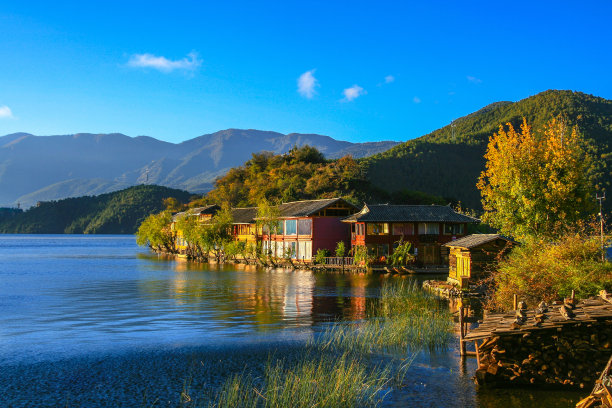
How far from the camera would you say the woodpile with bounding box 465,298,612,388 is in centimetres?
1652

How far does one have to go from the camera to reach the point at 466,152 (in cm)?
14462

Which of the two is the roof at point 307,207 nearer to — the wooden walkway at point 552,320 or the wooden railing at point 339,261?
the wooden railing at point 339,261

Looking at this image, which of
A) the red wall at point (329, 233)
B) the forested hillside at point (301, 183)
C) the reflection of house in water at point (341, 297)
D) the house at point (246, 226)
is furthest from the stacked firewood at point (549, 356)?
the forested hillside at point (301, 183)

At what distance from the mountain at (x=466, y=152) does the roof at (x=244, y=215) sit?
135 ft

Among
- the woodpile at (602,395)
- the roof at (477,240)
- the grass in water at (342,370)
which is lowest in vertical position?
the grass in water at (342,370)

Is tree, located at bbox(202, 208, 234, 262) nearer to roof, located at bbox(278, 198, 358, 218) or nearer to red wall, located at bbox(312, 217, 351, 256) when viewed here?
roof, located at bbox(278, 198, 358, 218)

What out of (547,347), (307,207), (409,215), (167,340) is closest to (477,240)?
(409,215)

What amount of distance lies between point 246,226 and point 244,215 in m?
4.52

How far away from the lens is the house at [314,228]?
71250mm

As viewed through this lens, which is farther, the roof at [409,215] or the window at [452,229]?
the window at [452,229]

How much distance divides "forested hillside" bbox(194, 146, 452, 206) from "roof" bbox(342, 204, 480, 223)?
35153mm

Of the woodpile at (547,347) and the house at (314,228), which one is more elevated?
the house at (314,228)

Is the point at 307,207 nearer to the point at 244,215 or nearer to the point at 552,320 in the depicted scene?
the point at 244,215

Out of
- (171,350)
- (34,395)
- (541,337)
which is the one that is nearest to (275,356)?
(171,350)
